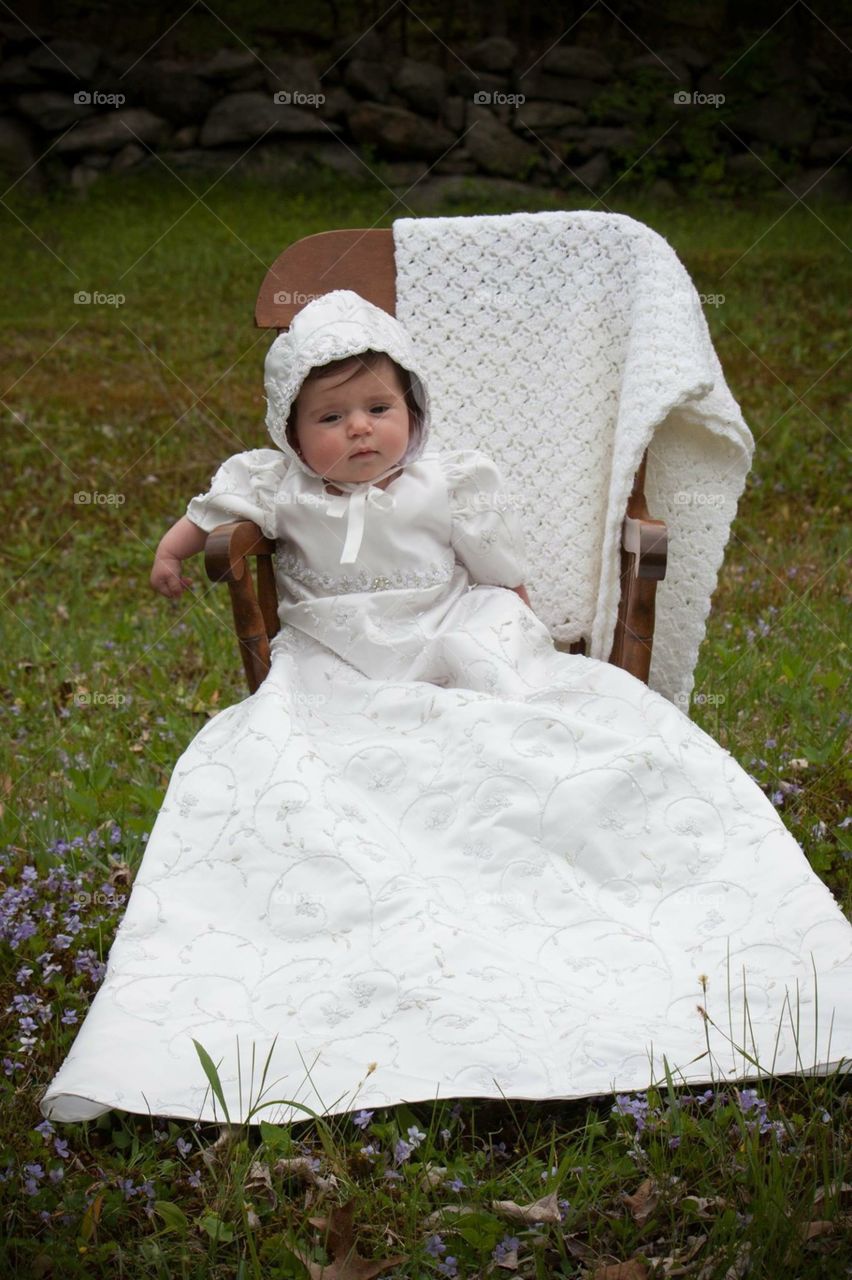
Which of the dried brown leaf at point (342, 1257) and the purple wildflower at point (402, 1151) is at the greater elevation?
the purple wildflower at point (402, 1151)

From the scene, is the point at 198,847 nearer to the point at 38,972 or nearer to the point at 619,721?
the point at 38,972

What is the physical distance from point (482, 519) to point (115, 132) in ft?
34.9

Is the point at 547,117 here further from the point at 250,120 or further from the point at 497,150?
the point at 250,120

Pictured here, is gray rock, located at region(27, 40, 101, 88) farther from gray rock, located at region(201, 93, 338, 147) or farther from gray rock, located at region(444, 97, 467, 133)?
gray rock, located at region(444, 97, 467, 133)

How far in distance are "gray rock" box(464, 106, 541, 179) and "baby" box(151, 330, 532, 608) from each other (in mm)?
9633

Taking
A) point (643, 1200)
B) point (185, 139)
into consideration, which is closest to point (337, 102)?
point (185, 139)

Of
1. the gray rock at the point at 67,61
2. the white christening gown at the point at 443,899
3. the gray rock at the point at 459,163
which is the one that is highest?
the gray rock at the point at 67,61

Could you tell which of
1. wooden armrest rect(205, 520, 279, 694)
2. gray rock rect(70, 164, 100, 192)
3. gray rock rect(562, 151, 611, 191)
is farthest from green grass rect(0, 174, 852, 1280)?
gray rock rect(70, 164, 100, 192)

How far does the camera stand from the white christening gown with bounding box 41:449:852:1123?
218 cm

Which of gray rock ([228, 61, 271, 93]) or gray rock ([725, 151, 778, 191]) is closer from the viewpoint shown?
gray rock ([725, 151, 778, 191])

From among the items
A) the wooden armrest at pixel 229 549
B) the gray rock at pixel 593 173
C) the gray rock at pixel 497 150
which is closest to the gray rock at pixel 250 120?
the gray rock at pixel 497 150

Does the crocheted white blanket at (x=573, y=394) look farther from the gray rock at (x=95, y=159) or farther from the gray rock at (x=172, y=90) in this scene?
the gray rock at (x=95, y=159)

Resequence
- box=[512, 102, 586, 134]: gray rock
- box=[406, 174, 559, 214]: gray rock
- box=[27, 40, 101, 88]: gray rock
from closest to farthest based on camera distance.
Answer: box=[406, 174, 559, 214]: gray rock → box=[27, 40, 101, 88]: gray rock → box=[512, 102, 586, 134]: gray rock

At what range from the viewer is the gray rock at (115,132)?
484 inches
